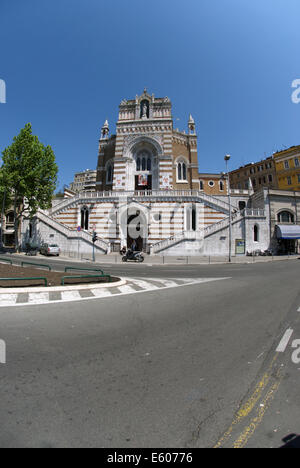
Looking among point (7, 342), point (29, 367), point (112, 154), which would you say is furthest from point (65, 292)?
point (112, 154)

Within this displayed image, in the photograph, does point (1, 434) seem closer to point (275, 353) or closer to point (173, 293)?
point (275, 353)

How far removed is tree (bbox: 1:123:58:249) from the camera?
86.7ft

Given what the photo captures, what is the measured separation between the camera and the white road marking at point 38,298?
6668mm

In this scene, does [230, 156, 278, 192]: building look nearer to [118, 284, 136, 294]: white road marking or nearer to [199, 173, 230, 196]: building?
[199, 173, 230, 196]: building

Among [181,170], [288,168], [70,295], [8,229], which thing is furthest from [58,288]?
[288,168]

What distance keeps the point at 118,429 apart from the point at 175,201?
28281mm

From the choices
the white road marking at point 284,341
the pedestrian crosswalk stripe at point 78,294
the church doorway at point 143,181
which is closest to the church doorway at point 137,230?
the church doorway at point 143,181

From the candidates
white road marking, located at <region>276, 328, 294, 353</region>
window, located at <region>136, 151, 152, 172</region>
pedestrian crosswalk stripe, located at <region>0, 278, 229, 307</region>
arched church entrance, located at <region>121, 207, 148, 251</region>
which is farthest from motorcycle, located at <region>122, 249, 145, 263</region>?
window, located at <region>136, 151, 152, 172</region>

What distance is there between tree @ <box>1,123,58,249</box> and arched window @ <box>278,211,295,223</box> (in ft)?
107

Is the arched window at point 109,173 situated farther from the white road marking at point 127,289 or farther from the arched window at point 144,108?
the white road marking at point 127,289

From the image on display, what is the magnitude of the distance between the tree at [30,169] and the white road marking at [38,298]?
23428mm

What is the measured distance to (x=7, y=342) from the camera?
401cm

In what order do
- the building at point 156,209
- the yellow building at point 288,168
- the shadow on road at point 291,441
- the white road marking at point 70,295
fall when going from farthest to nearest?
the yellow building at point 288,168 < the building at point 156,209 < the white road marking at point 70,295 < the shadow on road at point 291,441
